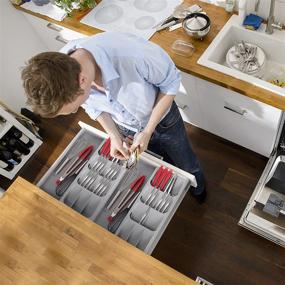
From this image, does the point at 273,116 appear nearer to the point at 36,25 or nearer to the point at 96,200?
the point at 96,200

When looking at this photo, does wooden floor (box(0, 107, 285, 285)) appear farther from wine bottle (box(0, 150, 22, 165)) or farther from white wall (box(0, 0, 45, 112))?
white wall (box(0, 0, 45, 112))

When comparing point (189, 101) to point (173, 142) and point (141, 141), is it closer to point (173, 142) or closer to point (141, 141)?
point (173, 142)

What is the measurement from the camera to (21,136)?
2.29 metres

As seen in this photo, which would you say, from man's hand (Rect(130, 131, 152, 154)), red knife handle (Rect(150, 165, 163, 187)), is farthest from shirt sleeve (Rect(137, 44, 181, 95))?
red knife handle (Rect(150, 165, 163, 187))

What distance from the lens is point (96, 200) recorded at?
1.27m

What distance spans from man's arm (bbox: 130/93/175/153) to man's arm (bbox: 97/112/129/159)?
0.04 m

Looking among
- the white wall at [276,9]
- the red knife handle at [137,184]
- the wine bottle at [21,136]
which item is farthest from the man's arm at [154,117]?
the wine bottle at [21,136]

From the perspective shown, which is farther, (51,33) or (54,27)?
(51,33)

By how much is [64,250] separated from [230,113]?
43.0 inches

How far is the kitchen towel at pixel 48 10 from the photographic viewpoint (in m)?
1.90

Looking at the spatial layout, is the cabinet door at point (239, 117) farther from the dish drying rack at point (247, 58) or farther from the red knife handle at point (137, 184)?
the red knife handle at point (137, 184)

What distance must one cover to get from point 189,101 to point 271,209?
0.75 meters

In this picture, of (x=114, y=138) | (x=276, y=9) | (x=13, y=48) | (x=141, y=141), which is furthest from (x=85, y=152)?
(x=13, y=48)

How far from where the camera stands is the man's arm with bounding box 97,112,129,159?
4.22ft
